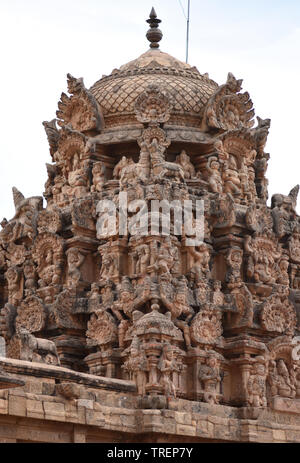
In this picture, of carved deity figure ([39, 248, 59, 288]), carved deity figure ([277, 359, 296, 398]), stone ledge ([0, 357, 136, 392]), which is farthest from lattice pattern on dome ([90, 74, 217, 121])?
stone ledge ([0, 357, 136, 392])

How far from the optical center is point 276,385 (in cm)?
2348

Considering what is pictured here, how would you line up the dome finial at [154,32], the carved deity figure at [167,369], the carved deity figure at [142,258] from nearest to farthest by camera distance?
1. the carved deity figure at [167,369]
2. the carved deity figure at [142,258]
3. the dome finial at [154,32]

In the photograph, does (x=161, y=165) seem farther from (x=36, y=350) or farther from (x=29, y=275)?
(x=36, y=350)

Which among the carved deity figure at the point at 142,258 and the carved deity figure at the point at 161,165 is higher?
the carved deity figure at the point at 161,165

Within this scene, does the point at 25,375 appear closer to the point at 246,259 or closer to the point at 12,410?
the point at 12,410

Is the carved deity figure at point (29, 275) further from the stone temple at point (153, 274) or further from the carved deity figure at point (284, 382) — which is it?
the carved deity figure at point (284, 382)

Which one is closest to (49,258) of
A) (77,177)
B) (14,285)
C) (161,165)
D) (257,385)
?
(14,285)

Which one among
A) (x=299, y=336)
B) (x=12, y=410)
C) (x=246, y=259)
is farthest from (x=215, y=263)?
(x=12, y=410)

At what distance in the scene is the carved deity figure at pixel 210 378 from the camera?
72.4 feet

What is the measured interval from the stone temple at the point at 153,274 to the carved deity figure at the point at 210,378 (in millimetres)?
33

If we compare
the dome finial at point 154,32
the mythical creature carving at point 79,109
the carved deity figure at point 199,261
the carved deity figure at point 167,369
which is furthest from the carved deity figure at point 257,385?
the dome finial at point 154,32

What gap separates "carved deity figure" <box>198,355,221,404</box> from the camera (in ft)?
72.4

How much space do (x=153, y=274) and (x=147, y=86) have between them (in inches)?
187
